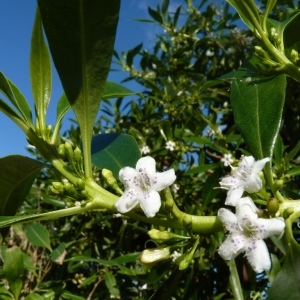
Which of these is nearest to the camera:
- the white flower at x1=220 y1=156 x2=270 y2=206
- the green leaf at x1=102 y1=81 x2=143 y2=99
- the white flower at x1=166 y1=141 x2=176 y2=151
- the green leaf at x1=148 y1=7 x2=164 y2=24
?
the white flower at x1=220 y1=156 x2=270 y2=206

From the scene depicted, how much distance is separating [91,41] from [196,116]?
1.76m

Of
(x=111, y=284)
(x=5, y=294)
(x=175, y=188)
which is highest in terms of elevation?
(x=175, y=188)

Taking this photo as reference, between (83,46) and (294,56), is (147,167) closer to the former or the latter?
(83,46)

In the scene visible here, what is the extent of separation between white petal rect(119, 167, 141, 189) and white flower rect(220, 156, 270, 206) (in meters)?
0.17

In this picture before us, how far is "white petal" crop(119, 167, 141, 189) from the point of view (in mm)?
1047

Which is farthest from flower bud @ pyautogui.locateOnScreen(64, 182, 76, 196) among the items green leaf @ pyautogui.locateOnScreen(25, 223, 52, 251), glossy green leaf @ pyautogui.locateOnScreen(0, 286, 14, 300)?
green leaf @ pyautogui.locateOnScreen(25, 223, 52, 251)

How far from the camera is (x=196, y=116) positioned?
2.82 meters

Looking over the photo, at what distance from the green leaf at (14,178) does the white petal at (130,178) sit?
0.63 ft

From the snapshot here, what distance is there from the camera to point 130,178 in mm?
1087

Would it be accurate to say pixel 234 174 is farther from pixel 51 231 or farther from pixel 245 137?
pixel 51 231

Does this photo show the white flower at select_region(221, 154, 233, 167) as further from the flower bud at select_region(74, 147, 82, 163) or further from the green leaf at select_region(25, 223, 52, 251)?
the flower bud at select_region(74, 147, 82, 163)

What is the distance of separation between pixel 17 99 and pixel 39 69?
0.32 ft

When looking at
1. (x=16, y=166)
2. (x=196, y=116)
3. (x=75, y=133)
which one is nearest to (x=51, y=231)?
(x=75, y=133)

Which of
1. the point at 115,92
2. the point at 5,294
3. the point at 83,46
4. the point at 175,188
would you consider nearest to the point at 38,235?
the point at 5,294
